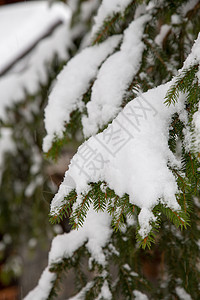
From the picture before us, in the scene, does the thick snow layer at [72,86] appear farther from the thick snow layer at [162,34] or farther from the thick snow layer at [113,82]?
the thick snow layer at [162,34]

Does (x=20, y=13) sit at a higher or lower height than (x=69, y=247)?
higher

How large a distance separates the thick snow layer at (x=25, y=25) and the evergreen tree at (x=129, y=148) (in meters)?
2.15

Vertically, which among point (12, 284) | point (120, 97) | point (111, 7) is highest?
point (111, 7)

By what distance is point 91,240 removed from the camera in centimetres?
137

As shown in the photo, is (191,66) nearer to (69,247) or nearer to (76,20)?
(69,247)

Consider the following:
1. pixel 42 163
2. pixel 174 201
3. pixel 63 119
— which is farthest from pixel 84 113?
pixel 42 163

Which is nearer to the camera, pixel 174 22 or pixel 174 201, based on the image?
pixel 174 201

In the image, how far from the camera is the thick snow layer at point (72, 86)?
1.27 meters

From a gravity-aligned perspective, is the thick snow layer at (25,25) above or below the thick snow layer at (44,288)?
above

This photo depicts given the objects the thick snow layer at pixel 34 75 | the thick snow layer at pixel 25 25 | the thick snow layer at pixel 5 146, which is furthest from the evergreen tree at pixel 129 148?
the thick snow layer at pixel 25 25

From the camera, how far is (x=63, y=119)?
1265mm

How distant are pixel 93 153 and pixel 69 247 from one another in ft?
2.37

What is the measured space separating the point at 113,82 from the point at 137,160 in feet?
1.71

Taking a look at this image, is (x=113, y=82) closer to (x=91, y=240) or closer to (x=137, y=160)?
(x=137, y=160)
